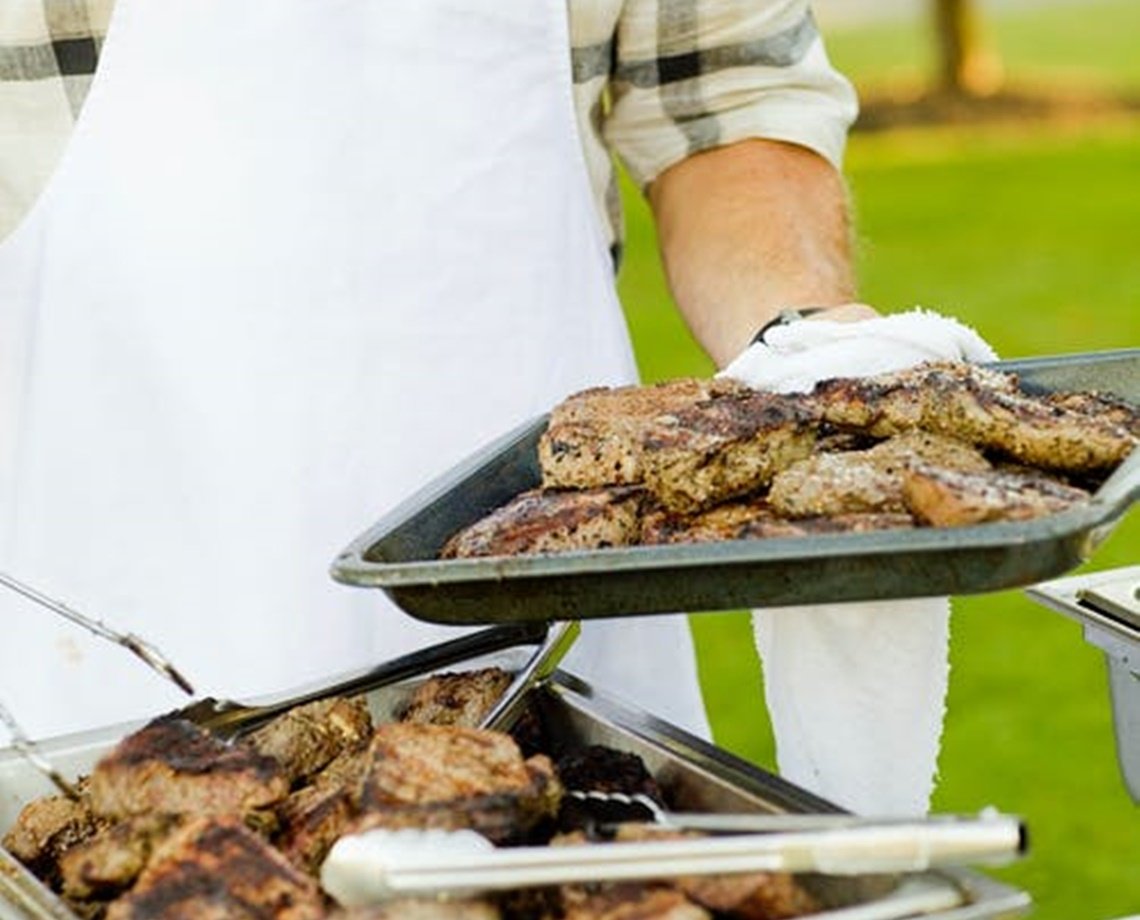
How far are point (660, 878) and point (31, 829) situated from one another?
57 cm

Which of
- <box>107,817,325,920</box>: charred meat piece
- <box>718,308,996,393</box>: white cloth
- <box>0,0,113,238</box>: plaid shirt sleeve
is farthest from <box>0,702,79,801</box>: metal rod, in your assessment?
<box>0,0,113,238</box>: plaid shirt sleeve

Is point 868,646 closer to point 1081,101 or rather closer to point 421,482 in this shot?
point 421,482

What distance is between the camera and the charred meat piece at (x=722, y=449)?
1.85 metres

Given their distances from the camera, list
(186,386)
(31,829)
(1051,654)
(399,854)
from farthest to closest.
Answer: (1051,654) → (186,386) → (31,829) → (399,854)

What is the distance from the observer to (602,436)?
1.97 m

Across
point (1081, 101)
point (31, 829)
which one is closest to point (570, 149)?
point (31, 829)

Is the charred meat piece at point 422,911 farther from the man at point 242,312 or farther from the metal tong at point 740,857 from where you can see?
the man at point 242,312

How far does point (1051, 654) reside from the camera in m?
6.30

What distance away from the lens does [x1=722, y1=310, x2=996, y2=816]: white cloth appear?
1.82 meters

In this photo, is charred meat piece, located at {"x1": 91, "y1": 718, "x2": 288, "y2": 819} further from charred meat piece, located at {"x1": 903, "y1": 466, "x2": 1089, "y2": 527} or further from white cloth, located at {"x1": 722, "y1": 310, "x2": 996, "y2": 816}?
charred meat piece, located at {"x1": 903, "y1": 466, "x2": 1089, "y2": 527}

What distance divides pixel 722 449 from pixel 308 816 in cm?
47

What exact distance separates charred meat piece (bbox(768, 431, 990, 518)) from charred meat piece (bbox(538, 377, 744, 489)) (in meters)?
0.15

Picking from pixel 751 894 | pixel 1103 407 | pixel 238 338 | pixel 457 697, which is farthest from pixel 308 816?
pixel 238 338

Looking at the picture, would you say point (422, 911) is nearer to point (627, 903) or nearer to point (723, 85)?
point (627, 903)
